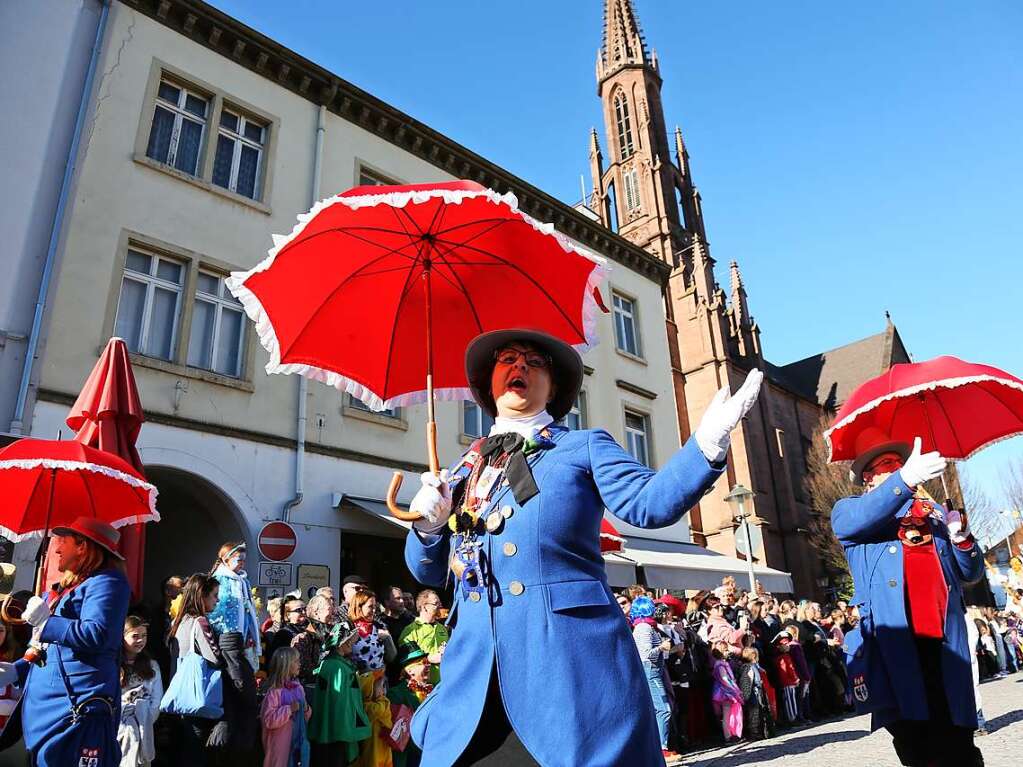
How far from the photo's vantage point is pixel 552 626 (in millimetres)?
2062

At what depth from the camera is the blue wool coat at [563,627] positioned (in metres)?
1.95

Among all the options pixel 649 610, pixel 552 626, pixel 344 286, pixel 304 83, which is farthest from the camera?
pixel 304 83

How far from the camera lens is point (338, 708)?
686 cm

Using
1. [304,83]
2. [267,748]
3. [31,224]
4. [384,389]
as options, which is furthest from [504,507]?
[304,83]

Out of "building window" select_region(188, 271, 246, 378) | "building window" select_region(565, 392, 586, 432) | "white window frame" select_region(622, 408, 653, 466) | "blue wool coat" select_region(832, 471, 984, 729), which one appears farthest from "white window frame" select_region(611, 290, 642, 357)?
"blue wool coat" select_region(832, 471, 984, 729)

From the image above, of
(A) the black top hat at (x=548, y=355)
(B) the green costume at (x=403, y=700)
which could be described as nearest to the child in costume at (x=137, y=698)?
(B) the green costume at (x=403, y=700)

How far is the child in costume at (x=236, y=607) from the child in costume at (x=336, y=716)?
0.67 metres

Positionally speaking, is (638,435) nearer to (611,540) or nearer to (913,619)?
(611,540)

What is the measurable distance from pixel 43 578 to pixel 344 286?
369 centimetres

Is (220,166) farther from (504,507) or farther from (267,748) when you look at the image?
(504,507)

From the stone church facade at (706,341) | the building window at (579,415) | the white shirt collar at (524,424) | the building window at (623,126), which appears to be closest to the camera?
the white shirt collar at (524,424)

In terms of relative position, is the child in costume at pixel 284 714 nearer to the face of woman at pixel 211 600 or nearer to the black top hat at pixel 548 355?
the face of woman at pixel 211 600

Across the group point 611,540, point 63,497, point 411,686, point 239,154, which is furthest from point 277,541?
point 239,154

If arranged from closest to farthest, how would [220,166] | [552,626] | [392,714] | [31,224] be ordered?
[552,626] < [392,714] < [31,224] < [220,166]
